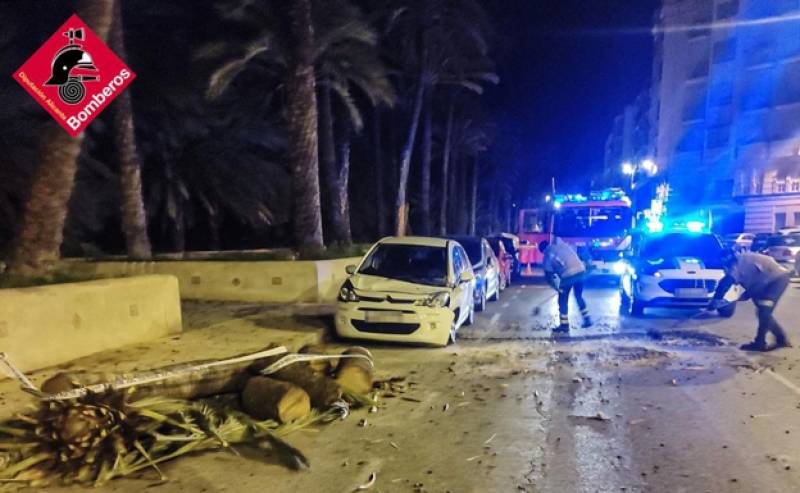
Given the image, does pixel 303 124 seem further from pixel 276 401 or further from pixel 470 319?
pixel 276 401

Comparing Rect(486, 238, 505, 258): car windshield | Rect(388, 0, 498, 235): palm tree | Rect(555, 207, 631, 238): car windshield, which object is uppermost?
Rect(388, 0, 498, 235): palm tree

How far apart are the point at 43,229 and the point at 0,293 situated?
9.11ft

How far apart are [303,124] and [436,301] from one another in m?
8.03

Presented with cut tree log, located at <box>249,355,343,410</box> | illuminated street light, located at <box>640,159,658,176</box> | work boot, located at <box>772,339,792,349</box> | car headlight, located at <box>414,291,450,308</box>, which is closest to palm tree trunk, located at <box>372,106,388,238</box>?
car headlight, located at <box>414,291,450,308</box>

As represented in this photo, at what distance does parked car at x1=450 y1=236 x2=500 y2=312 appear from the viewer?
13.7 m

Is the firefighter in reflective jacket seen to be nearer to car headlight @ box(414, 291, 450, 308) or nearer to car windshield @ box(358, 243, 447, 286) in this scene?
car windshield @ box(358, 243, 447, 286)

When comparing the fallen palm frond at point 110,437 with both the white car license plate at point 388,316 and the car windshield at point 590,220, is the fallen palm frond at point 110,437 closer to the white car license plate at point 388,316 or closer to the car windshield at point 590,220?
the white car license plate at point 388,316

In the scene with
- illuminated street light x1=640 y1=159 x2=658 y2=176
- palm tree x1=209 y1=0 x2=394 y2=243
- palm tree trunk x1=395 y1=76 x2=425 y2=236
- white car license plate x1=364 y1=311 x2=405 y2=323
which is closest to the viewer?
white car license plate x1=364 y1=311 x2=405 y2=323

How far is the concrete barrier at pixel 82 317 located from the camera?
293 inches

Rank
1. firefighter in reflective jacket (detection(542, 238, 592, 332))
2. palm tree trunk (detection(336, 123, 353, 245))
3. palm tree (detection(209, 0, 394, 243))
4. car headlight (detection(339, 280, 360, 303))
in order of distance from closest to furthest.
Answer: car headlight (detection(339, 280, 360, 303)) → firefighter in reflective jacket (detection(542, 238, 592, 332)) → palm tree (detection(209, 0, 394, 243)) → palm tree trunk (detection(336, 123, 353, 245))

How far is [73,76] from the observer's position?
27.4 ft

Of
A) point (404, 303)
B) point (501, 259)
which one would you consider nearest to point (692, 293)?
point (404, 303)

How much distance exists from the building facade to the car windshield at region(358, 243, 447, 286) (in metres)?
35.9

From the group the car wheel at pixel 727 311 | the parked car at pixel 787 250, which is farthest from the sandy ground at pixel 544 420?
the parked car at pixel 787 250
